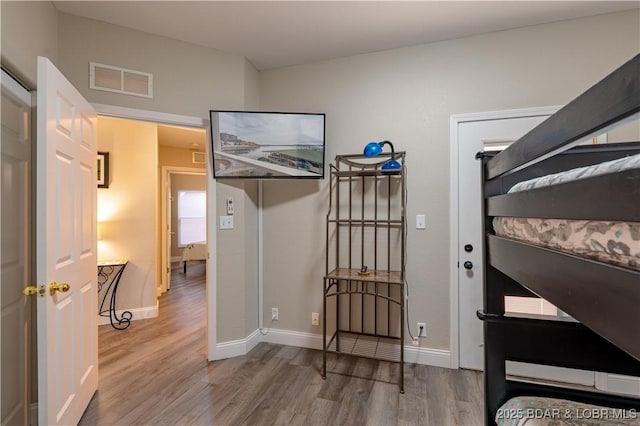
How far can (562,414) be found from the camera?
1.00 meters

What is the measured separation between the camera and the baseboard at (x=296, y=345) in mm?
2527

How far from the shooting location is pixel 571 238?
0.73 meters

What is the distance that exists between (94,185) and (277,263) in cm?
163

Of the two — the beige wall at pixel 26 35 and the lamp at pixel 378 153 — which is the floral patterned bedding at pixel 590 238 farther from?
the beige wall at pixel 26 35

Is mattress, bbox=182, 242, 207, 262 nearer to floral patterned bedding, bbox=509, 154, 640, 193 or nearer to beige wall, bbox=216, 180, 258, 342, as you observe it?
beige wall, bbox=216, 180, 258, 342

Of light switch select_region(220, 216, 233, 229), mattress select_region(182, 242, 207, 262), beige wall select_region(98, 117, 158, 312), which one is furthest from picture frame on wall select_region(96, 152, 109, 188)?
mattress select_region(182, 242, 207, 262)

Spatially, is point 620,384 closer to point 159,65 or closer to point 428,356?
point 428,356

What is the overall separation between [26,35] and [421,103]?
8.87 feet

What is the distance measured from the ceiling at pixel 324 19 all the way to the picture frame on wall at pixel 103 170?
174 cm

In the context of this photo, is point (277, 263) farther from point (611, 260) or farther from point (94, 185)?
point (611, 260)

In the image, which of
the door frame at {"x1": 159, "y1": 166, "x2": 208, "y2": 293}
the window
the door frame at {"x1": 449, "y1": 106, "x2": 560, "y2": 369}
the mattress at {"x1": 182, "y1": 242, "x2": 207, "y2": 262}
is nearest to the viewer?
the door frame at {"x1": 449, "y1": 106, "x2": 560, "y2": 369}

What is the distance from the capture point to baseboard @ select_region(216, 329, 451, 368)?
2.53 meters

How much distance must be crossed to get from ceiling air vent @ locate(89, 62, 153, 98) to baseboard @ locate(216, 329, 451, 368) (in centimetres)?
223

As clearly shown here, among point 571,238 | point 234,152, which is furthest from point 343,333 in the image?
point 571,238
